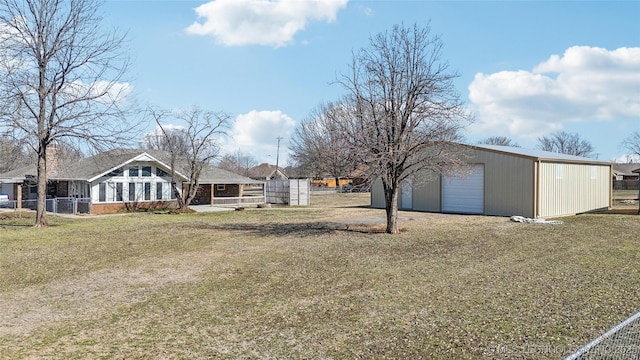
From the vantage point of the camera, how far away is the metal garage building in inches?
808

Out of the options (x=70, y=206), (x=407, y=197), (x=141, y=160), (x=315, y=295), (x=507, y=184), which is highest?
(x=141, y=160)

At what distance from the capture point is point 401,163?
14.9 metres

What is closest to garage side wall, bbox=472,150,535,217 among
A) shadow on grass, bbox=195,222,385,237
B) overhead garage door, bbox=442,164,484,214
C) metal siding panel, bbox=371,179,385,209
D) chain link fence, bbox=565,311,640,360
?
overhead garage door, bbox=442,164,484,214

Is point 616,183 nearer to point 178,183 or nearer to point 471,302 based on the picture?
point 178,183

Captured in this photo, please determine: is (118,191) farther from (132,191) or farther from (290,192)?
(290,192)

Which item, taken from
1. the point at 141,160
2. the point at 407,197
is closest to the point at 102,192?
the point at 141,160

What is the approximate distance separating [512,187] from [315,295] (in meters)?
16.1

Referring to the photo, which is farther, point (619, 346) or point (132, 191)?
point (132, 191)

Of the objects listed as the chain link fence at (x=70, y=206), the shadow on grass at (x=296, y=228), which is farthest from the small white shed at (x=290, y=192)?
the shadow on grass at (x=296, y=228)

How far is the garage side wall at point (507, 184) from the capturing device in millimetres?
20391

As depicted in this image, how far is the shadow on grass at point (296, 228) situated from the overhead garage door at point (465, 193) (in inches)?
269

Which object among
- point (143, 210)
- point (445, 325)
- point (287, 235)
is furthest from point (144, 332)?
point (143, 210)

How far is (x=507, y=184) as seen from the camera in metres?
21.2

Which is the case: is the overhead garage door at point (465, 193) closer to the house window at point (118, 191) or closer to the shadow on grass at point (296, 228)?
the shadow on grass at point (296, 228)
